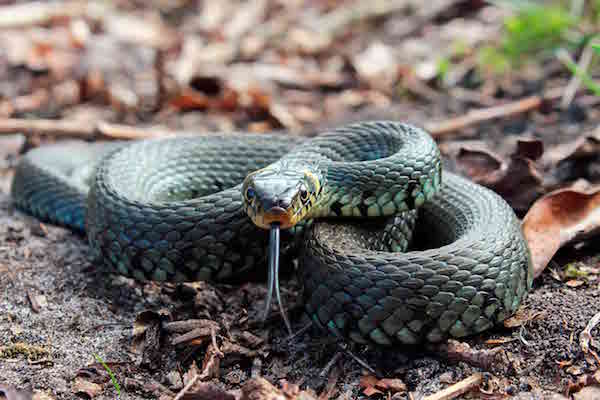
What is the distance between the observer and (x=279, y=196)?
404cm

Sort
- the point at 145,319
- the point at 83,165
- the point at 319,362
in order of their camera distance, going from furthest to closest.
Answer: the point at 83,165 → the point at 145,319 → the point at 319,362

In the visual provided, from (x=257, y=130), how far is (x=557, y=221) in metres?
4.36

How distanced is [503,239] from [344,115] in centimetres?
442

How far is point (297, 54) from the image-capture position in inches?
411

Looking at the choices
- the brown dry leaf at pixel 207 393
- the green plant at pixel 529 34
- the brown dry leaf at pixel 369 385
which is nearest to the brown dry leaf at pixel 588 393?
the brown dry leaf at pixel 369 385

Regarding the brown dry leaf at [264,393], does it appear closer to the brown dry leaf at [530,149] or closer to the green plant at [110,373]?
the green plant at [110,373]

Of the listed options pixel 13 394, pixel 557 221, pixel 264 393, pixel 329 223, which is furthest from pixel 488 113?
pixel 13 394

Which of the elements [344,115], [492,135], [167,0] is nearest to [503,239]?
[492,135]

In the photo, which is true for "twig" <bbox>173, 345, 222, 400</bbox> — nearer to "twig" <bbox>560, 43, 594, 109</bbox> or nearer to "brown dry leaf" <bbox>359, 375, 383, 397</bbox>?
"brown dry leaf" <bbox>359, 375, 383, 397</bbox>

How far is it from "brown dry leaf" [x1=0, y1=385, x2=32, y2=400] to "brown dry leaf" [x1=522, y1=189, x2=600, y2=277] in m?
3.37

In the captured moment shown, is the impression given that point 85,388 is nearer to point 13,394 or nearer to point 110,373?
point 110,373

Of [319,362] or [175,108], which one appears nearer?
[319,362]

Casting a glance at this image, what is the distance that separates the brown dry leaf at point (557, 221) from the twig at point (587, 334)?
0.62 meters

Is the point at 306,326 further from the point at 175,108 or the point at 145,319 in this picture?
the point at 175,108
